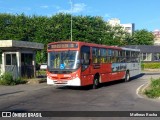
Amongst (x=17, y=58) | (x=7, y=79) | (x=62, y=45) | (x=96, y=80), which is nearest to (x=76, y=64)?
(x=62, y=45)

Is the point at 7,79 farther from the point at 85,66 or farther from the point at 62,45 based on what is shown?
the point at 85,66

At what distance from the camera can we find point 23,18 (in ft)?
222

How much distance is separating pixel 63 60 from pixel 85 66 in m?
1.38

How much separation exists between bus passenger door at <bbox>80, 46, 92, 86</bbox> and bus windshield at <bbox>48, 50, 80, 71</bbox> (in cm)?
44

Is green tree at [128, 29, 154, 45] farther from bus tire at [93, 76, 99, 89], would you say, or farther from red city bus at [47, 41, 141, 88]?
bus tire at [93, 76, 99, 89]

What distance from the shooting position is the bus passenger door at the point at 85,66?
69.4 ft

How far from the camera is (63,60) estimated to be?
2111 centimetres

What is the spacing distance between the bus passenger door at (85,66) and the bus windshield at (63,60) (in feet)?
1.46

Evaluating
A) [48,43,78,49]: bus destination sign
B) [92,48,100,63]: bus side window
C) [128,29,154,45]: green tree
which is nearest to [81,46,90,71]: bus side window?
[48,43,78,49]: bus destination sign

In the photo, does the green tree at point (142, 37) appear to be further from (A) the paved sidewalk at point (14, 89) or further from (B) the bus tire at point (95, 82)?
(A) the paved sidewalk at point (14, 89)

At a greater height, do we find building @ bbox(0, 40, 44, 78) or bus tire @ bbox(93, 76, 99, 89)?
building @ bbox(0, 40, 44, 78)

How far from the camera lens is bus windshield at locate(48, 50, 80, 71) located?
68.5ft

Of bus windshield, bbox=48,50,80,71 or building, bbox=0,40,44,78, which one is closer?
bus windshield, bbox=48,50,80,71

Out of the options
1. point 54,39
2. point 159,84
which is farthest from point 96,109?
point 54,39
